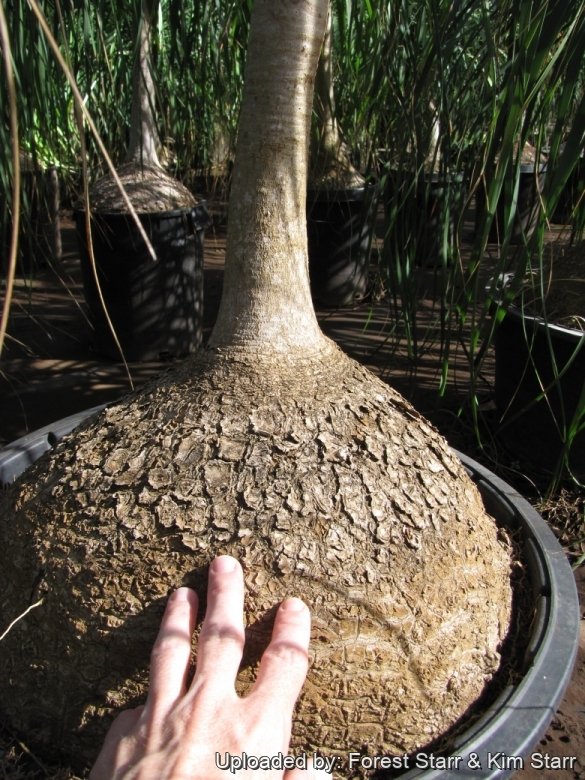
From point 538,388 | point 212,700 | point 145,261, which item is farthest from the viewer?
point 145,261

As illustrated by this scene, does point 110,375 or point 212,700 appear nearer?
point 212,700

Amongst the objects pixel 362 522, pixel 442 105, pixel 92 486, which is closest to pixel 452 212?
pixel 442 105

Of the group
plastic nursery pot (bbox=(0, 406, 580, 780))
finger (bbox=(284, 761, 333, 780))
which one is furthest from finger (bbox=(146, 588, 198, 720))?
plastic nursery pot (bbox=(0, 406, 580, 780))

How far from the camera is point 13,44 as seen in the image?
3.24 feet

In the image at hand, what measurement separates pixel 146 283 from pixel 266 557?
2230 mm

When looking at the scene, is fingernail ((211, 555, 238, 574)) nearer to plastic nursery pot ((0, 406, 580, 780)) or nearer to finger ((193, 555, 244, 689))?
finger ((193, 555, 244, 689))

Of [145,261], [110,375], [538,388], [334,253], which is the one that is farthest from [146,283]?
[538,388]

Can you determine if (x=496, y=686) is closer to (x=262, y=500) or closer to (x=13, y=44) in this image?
(x=262, y=500)

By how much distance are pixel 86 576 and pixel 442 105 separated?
0.81m

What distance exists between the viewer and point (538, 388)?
5.98 ft

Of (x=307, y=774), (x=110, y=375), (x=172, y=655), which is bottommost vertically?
(x=110, y=375)

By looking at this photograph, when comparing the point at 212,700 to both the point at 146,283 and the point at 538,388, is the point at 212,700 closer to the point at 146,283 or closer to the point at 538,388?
the point at 538,388

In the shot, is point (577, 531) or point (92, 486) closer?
point (92, 486)

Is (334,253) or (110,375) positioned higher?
(334,253)
